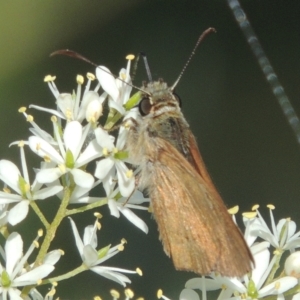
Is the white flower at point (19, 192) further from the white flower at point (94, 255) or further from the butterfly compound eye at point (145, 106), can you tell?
the butterfly compound eye at point (145, 106)

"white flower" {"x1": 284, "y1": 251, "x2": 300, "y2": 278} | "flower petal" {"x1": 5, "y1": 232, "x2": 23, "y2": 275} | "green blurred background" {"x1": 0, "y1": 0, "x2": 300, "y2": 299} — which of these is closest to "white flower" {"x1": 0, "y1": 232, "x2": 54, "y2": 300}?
"flower petal" {"x1": 5, "y1": 232, "x2": 23, "y2": 275}

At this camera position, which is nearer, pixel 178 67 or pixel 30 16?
pixel 30 16

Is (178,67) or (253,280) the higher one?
(178,67)

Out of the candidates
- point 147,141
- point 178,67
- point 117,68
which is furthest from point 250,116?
point 147,141

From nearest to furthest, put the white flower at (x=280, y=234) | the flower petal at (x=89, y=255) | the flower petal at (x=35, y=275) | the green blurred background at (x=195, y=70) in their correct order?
the flower petal at (x=35, y=275), the flower petal at (x=89, y=255), the white flower at (x=280, y=234), the green blurred background at (x=195, y=70)

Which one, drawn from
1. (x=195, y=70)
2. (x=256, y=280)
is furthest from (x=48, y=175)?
(x=195, y=70)

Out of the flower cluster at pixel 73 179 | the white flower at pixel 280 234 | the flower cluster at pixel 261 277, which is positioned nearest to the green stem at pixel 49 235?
the flower cluster at pixel 73 179

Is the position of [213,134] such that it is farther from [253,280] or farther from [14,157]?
[253,280]

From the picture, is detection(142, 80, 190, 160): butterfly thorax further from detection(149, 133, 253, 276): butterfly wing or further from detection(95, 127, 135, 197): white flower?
detection(95, 127, 135, 197): white flower
